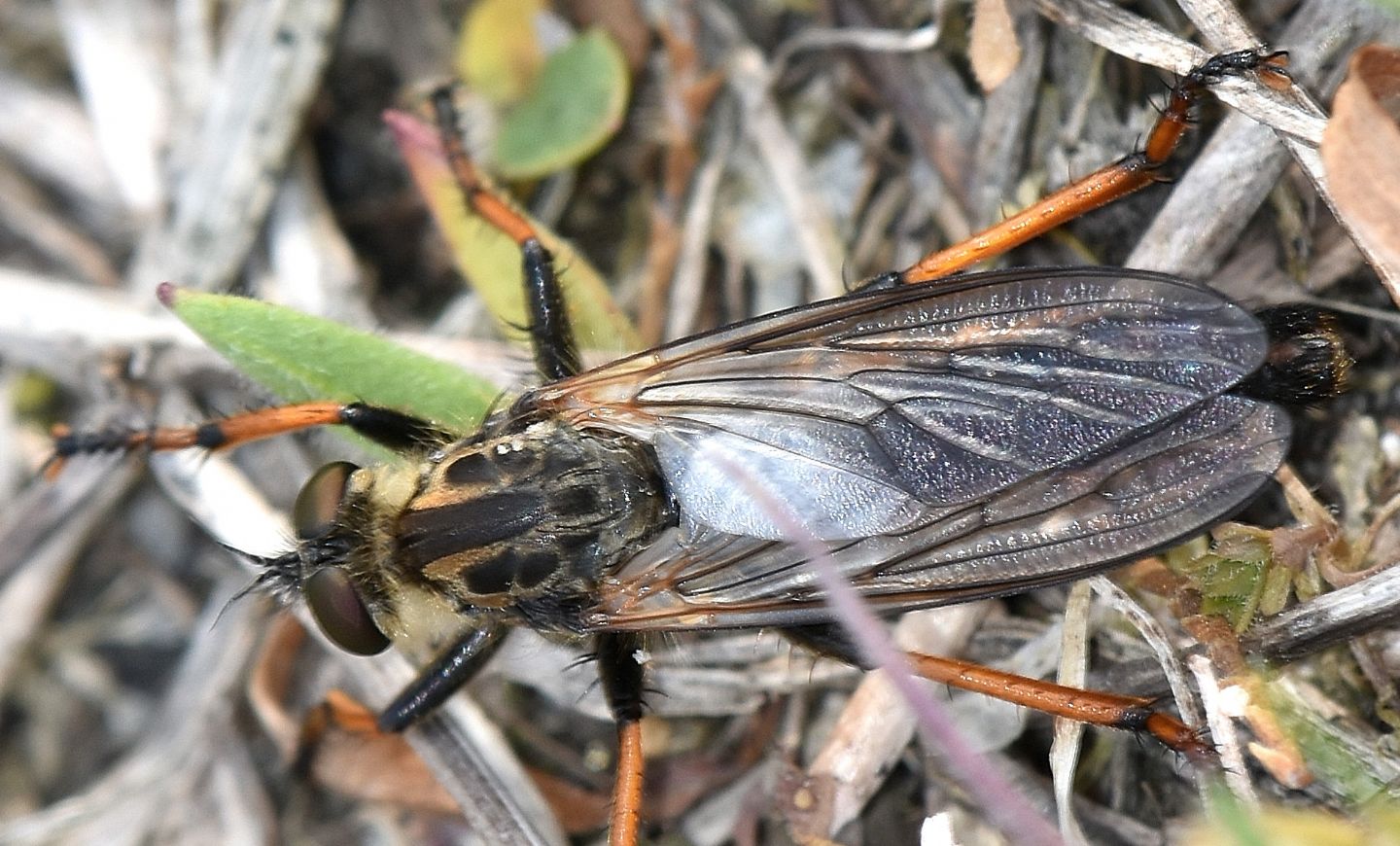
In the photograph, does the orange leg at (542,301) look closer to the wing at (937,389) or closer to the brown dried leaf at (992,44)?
the wing at (937,389)

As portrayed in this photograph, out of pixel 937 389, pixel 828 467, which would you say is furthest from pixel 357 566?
pixel 937 389

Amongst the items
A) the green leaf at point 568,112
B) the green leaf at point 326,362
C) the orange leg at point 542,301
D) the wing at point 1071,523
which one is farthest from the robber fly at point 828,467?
the green leaf at point 568,112

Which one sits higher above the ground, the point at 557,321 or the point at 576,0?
the point at 576,0

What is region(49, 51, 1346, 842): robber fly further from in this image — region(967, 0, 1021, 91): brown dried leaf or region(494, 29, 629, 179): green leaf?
region(494, 29, 629, 179): green leaf

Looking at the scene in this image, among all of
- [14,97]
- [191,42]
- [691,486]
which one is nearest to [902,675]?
[691,486]

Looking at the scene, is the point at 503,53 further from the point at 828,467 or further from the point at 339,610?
the point at 828,467

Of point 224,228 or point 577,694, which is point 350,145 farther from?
point 577,694
